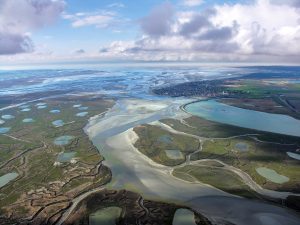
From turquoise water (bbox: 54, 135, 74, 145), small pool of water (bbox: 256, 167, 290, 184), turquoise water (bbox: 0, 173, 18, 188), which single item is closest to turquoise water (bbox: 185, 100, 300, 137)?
small pool of water (bbox: 256, 167, 290, 184)

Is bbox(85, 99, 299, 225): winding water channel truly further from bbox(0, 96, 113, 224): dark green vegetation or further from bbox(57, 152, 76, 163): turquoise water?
bbox(57, 152, 76, 163): turquoise water

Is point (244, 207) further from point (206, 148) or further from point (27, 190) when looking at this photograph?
point (27, 190)

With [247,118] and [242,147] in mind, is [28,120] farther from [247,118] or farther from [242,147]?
[247,118]

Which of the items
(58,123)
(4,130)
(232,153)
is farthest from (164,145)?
(4,130)

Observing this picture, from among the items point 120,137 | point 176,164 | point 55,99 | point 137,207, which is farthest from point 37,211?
point 55,99

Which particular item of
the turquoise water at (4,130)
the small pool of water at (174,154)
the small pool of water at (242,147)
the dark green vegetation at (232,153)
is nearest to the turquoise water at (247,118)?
the dark green vegetation at (232,153)

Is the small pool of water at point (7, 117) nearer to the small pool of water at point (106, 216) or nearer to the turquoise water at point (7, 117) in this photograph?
the turquoise water at point (7, 117)
